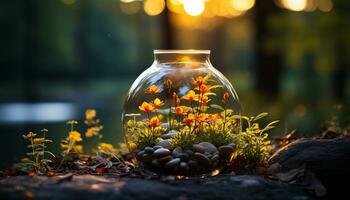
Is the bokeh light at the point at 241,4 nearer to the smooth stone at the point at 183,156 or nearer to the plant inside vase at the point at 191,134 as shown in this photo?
the plant inside vase at the point at 191,134

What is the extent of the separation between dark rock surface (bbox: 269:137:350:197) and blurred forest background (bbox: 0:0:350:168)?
1417 millimetres

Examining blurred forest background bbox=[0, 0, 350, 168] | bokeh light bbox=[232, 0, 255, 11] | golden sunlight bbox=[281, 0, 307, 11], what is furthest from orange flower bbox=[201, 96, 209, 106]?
bokeh light bbox=[232, 0, 255, 11]

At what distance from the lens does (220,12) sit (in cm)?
1566

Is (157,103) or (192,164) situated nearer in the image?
(192,164)

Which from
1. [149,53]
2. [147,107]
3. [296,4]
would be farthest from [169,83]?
[149,53]

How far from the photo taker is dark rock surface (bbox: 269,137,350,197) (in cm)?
308

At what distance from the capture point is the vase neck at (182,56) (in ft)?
11.3

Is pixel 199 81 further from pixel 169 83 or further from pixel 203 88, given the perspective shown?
pixel 169 83

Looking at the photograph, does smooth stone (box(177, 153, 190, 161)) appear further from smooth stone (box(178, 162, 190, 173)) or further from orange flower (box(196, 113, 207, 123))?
orange flower (box(196, 113, 207, 123))

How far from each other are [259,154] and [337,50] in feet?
22.3

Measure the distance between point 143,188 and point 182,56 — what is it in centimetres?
108

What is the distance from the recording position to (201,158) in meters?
3.15

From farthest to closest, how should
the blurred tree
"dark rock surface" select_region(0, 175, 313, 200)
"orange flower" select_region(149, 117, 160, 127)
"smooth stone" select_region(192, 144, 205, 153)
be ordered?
the blurred tree, "orange flower" select_region(149, 117, 160, 127), "smooth stone" select_region(192, 144, 205, 153), "dark rock surface" select_region(0, 175, 313, 200)

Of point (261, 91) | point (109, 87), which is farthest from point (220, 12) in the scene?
point (109, 87)
